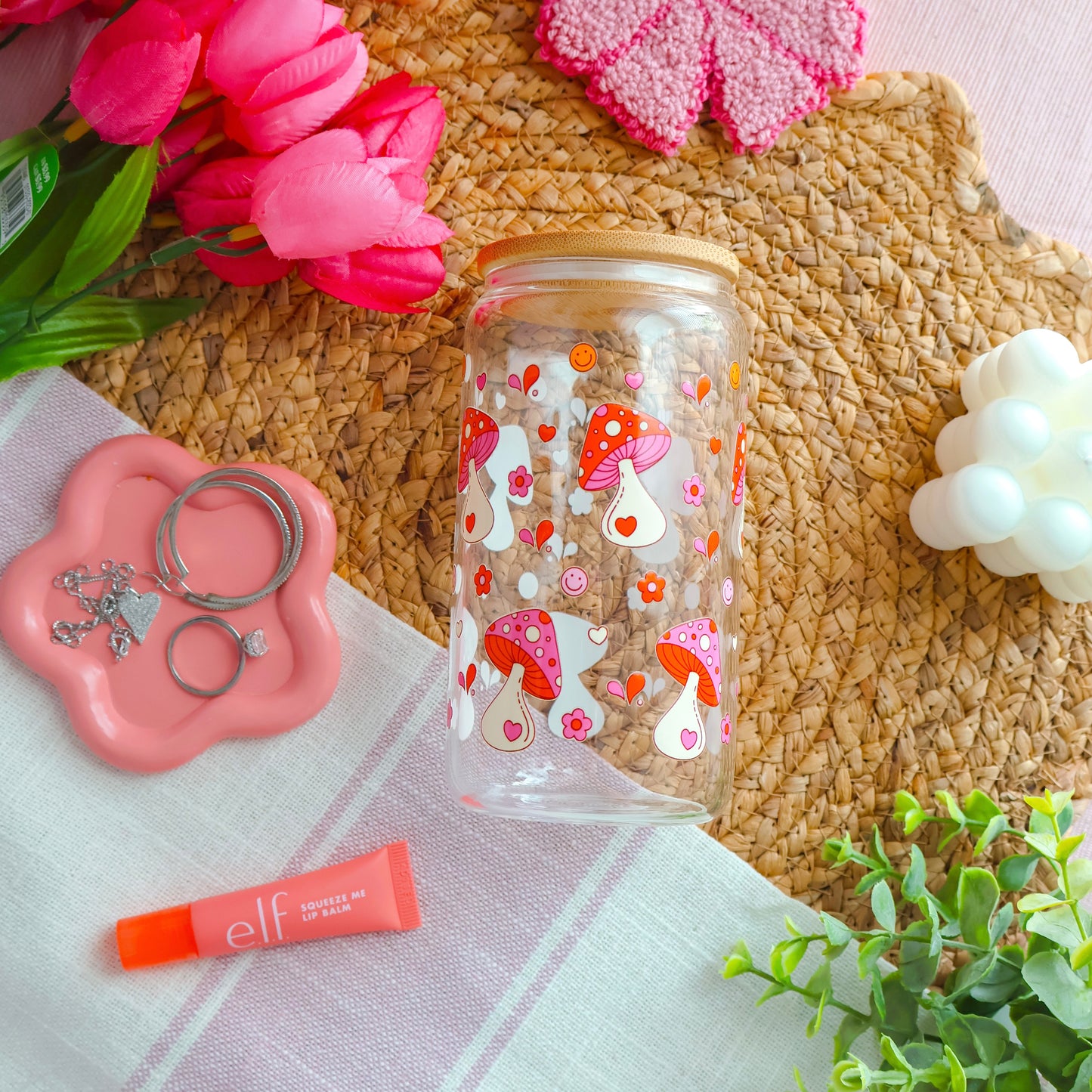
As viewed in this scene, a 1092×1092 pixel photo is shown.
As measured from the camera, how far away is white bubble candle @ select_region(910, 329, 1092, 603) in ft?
2.01

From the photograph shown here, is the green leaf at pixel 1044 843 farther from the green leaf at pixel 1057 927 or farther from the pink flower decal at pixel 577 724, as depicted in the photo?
the pink flower decal at pixel 577 724

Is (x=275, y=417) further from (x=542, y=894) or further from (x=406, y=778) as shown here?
(x=542, y=894)

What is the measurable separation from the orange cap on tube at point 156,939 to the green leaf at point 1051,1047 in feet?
1.67

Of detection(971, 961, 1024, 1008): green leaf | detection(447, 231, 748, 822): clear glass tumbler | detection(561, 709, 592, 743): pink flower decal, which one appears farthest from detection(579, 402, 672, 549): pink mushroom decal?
detection(971, 961, 1024, 1008): green leaf

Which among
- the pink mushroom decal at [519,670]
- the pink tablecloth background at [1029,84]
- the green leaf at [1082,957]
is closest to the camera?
the green leaf at [1082,957]

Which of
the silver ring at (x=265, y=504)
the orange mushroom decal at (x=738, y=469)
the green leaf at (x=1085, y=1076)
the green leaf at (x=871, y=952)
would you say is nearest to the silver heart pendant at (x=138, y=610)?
the silver ring at (x=265, y=504)

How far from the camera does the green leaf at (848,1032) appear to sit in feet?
1.95

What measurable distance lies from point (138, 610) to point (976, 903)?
1.81ft

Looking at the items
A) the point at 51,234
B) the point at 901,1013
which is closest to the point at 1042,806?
the point at 901,1013

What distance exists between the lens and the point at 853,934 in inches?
23.6

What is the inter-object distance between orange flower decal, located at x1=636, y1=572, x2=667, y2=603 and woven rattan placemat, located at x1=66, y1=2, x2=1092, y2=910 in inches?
5.0

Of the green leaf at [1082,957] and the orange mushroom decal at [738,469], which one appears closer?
Result: the green leaf at [1082,957]

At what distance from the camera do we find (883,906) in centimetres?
57

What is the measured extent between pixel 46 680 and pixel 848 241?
24.4 inches
